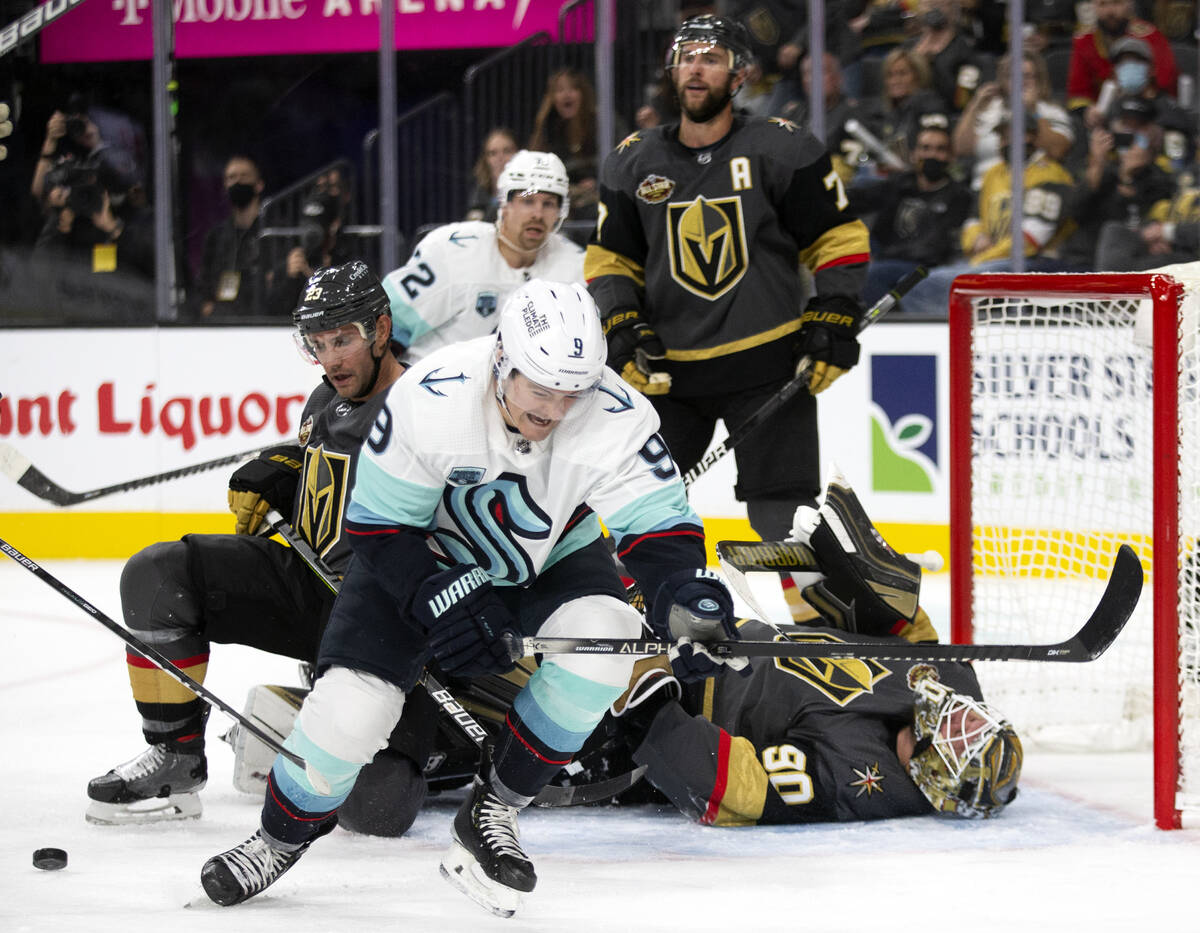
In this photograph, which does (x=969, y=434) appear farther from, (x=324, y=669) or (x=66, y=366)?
(x=66, y=366)

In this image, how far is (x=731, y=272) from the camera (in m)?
3.38

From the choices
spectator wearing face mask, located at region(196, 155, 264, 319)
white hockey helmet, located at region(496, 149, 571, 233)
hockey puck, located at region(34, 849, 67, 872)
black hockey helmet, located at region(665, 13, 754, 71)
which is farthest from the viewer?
spectator wearing face mask, located at region(196, 155, 264, 319)

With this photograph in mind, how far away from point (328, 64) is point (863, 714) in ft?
13.2

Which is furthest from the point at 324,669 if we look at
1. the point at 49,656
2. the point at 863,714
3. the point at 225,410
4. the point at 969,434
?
the point at 225,410

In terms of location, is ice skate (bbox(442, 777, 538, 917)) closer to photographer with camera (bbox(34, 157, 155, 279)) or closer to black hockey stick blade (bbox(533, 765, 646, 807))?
black hockey stick blade (bbox(533, 765, 646, 807))

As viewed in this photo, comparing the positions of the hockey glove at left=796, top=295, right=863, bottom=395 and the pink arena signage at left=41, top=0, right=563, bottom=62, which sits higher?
the pink arena signage at left=41, top=0, right=563, bottom=62

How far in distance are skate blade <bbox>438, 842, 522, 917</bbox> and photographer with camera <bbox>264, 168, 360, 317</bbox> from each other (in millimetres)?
3835

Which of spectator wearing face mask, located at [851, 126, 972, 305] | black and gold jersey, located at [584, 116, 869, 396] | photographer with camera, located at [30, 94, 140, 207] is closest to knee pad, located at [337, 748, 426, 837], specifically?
black and gold jersey, located at [584, 116, 869, 396]

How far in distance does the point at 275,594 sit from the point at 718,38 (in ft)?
4.43

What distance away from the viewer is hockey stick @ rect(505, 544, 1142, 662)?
214 centimetres

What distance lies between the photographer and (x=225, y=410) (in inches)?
214

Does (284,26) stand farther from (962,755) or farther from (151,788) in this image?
(962,755)

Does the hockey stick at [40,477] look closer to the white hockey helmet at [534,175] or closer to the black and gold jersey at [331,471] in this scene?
the black and gold jersey at [331,471]

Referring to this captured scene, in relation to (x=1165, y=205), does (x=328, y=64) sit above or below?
above
